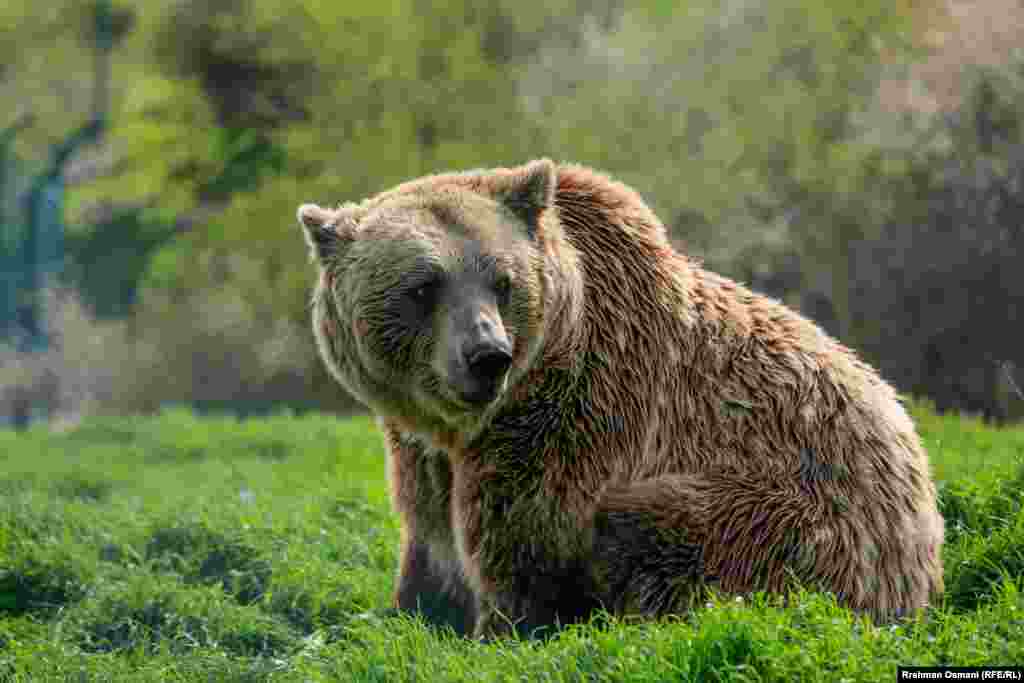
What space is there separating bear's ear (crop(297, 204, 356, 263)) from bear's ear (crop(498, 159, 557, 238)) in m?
0.63

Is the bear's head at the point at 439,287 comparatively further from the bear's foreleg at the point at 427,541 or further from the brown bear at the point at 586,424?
the bear's foreleg at the point at 427,541

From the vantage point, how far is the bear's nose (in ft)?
14.7

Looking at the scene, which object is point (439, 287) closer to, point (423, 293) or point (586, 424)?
point (423, 293)

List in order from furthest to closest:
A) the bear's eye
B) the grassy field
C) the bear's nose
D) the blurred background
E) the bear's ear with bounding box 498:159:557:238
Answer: the blurred background < the bear's ear with bounding box 498:159:557:238 < the bear's eye < the bear's nose < the grassy field

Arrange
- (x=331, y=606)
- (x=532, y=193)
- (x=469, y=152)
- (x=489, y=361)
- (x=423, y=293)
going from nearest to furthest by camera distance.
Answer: (x=489, y=361) < (x=423, y=293) < (x=532, y=193) < (x=331, y=606) < (x=469, y=152)

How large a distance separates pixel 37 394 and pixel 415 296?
22.2 m

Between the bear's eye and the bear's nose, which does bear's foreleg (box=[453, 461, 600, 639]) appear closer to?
the bear's nose

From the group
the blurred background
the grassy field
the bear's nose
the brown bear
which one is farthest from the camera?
the blurred background

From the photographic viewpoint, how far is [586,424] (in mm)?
4914

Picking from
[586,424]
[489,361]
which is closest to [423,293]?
[489,361]

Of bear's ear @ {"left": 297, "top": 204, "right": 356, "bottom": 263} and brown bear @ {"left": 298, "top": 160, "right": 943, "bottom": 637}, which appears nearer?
A: brown bear @ {"left": 298, "top": 160, "right": 943, "bottom": 637}

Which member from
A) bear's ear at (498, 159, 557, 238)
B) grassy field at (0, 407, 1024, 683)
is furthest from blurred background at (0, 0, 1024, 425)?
bear's ear at (498, 159, 557, 238)

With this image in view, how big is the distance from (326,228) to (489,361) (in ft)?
3.47

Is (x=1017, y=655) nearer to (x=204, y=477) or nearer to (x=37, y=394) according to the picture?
(x=204, y=477)
